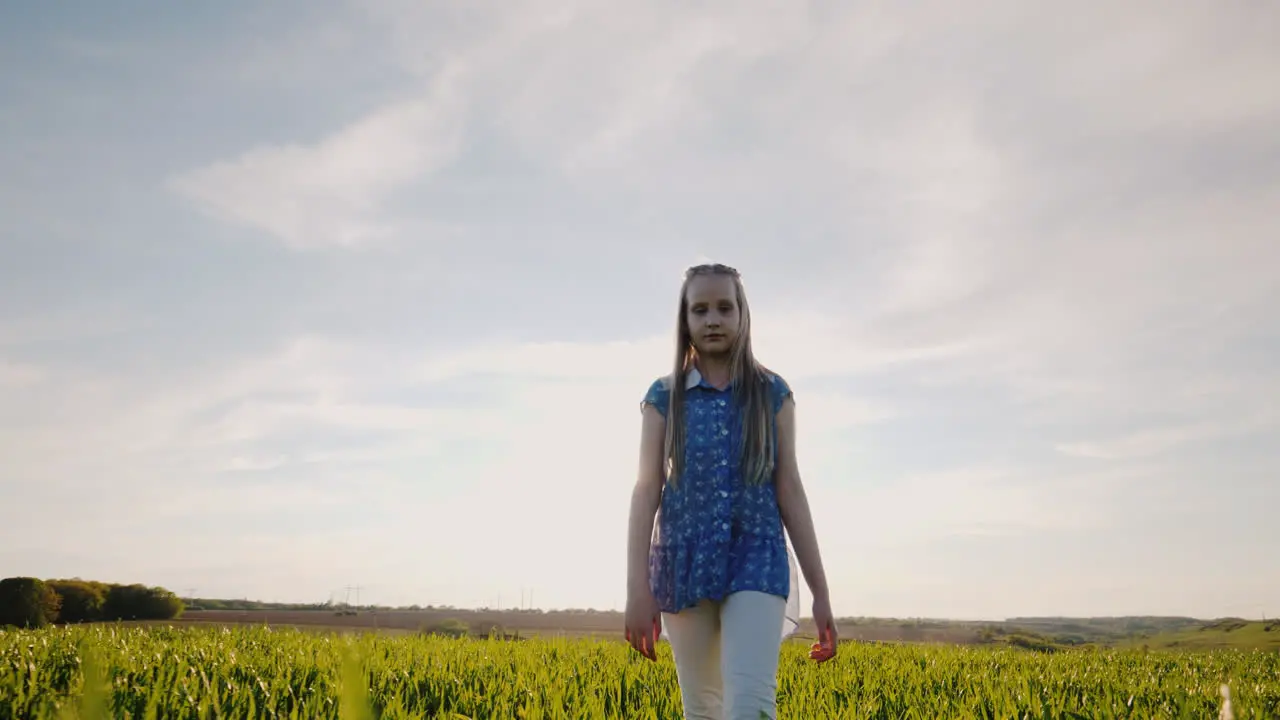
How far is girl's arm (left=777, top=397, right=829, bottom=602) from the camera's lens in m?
4.01

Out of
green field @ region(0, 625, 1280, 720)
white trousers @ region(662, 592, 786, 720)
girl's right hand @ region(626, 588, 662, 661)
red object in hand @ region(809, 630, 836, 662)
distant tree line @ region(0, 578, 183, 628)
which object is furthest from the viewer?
distant tree line @ region(0, 578, 183, 628)

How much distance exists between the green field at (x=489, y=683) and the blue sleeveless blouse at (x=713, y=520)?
131cm

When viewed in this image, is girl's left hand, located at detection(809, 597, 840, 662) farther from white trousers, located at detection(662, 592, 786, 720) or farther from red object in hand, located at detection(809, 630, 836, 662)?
white trousers, located at detection(662, 592, 786, 720)

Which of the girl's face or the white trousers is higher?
the girl's face

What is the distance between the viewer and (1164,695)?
719 cm

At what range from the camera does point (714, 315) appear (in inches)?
168

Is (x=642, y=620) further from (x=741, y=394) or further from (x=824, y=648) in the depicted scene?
(x=741, y=394)

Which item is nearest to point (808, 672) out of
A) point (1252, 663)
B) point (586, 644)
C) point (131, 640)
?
point (586, 644)

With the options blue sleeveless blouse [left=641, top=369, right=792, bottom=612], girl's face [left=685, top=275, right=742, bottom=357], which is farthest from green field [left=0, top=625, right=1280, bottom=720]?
girl's face [left=685, top=275, right=742, bottom=357]

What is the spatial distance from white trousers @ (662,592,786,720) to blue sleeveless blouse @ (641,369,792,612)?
3.0 inches

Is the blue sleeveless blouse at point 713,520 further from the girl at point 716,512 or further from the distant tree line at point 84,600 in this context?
the distant tree line at point 84,600

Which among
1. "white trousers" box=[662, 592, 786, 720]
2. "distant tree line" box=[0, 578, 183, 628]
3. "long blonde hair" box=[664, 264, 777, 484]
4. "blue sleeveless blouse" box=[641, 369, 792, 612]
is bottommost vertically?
"distant tree line" box=[0, 578, 183, 628]

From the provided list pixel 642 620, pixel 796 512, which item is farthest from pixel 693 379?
pixel 642 620

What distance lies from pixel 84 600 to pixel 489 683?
46003 millimetres
